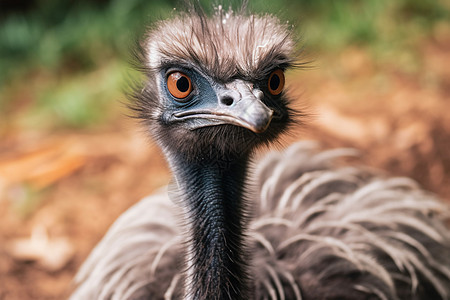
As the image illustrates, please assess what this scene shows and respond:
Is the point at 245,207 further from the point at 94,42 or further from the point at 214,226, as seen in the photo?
the point at 94,42

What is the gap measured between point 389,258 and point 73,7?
401 cm

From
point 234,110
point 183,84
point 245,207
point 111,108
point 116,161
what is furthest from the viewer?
point 111,108

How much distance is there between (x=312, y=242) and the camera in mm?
2148

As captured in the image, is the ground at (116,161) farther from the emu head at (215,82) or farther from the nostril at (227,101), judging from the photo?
the nostril at (227,101)

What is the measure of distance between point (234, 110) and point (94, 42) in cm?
351

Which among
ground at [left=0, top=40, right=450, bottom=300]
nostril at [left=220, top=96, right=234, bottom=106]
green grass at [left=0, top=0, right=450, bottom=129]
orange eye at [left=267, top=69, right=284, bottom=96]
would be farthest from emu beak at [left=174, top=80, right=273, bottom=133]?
Answer: green grass at [left=0, top=0, right=450, bottom=129]

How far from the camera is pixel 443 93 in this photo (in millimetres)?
3756

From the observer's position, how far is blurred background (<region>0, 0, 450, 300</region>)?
298 cm

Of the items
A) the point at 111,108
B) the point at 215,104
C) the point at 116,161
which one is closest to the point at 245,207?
the point at 215,104

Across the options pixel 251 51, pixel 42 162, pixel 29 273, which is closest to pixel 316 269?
pixel 251 51

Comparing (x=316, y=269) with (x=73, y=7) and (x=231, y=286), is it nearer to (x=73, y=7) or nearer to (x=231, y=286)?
(x=231, y=286)

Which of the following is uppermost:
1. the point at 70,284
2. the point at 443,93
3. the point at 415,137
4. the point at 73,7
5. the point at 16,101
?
the point at 73,7

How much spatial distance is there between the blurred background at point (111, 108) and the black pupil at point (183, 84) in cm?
41

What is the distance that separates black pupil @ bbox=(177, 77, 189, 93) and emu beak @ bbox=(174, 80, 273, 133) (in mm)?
59
